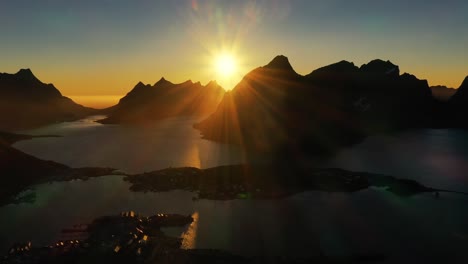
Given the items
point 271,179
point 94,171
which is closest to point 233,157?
point 271,179

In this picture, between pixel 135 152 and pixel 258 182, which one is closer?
pixel 258 182

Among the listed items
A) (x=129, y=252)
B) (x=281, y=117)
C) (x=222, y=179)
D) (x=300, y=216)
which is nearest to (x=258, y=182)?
(x=222, y=179)

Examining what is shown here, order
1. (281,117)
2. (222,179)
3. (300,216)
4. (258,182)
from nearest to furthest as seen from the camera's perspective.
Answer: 1. (300,216)
2. (258,182)
3. (222,179)
4. (281,117)

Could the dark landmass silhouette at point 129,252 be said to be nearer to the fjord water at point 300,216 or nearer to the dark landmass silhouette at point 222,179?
the fjord water at point 300,216

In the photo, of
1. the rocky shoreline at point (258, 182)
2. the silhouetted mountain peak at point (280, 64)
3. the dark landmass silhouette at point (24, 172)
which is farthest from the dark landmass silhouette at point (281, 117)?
the dark landmass silhouette at point (24, 172)

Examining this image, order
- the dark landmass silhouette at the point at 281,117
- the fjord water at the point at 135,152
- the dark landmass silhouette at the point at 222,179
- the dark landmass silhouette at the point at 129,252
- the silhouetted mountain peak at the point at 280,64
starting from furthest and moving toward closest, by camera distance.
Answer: the silhouetted mountain peak at the point at 280,64 < the dark landmass silhouette at the point at 281,117 < the fjord water at the point at 135,152 < the dark landmass silhouette at the point at 222,179 < the dark landmass silhouette at the point at 129,252

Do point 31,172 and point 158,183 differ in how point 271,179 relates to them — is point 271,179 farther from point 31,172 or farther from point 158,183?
point 31,172

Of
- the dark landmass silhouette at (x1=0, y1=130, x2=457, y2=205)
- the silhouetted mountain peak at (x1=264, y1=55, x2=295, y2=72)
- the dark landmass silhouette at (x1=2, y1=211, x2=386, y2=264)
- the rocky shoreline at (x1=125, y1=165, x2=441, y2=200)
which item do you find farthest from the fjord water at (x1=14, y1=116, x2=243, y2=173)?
the dark landmass silhouette at (x1=2, y1=211, x2=386, y2=264)

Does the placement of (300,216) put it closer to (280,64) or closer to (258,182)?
(258,182)

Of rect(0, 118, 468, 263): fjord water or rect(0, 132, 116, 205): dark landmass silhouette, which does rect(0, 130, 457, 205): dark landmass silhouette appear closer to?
rect(0, 132, 116, 205): dark landmass silhouette
